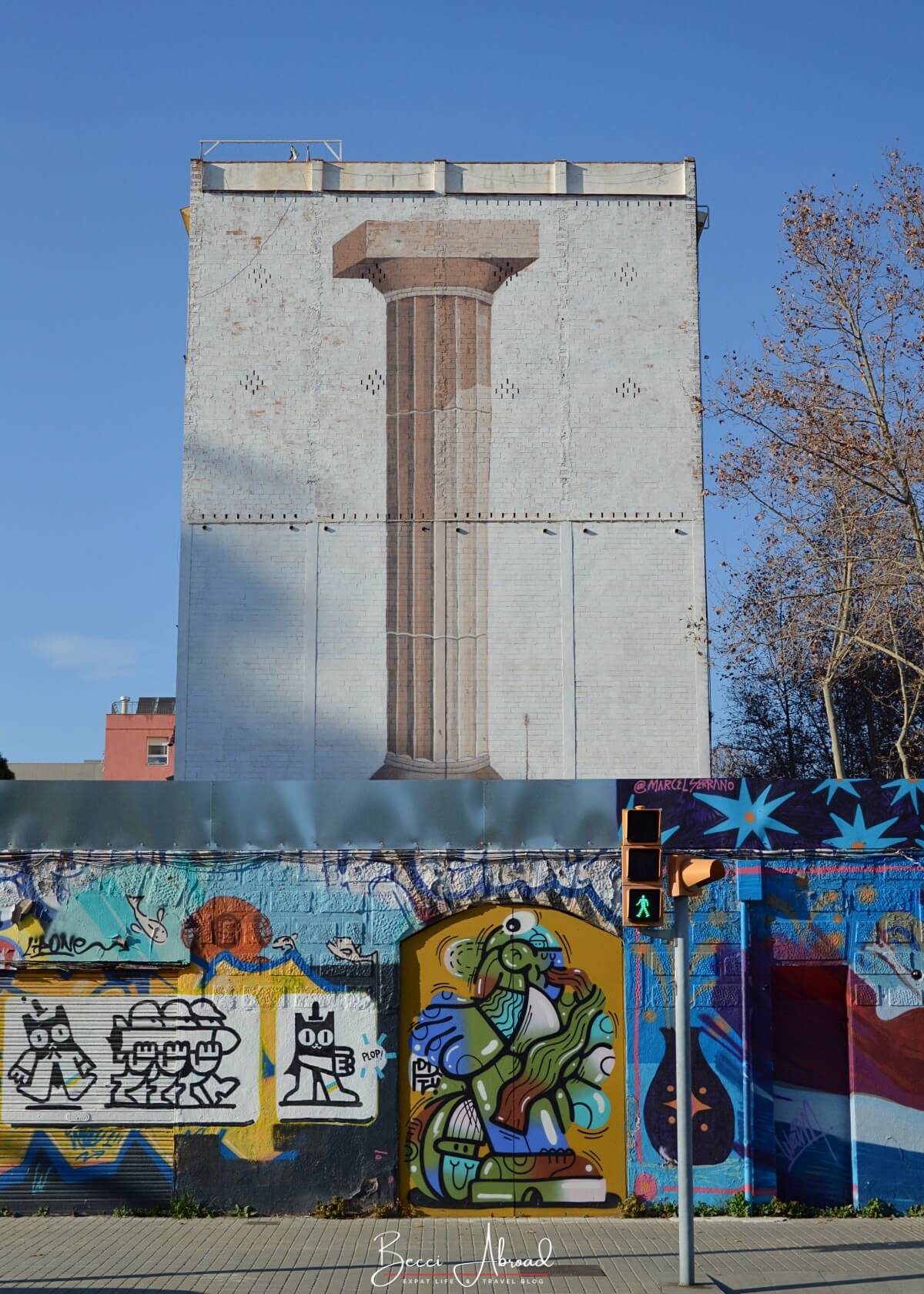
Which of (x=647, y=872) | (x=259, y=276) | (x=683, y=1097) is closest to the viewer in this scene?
(x=683, y=1097)

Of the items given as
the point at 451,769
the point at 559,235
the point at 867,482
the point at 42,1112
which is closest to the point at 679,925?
the point at 42,1112

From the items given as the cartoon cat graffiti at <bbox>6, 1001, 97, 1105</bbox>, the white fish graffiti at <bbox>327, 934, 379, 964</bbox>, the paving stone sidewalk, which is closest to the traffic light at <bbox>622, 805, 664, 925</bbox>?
the paving stone sidewalk

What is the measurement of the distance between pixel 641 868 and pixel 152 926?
5.13 m

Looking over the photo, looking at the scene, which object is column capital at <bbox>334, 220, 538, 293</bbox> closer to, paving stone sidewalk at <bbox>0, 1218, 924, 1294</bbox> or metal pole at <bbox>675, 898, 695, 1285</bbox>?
metal pole at <bbox>675, 898, 695, 1285</bbox>

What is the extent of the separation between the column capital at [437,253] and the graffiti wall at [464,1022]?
1663 cm

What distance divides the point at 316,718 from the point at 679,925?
1630 centimetres

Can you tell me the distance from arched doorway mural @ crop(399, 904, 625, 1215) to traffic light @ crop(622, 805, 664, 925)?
8.79 ft

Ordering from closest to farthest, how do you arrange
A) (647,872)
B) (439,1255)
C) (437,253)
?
(647,872), (439,1255), (437,253)

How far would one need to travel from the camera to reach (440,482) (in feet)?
88.1

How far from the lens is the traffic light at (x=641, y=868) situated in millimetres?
10359

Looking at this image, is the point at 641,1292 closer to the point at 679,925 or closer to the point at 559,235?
the point at 679,925

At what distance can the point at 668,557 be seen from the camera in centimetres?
2675

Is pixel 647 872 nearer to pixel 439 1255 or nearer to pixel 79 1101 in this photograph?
pixel 439 1255

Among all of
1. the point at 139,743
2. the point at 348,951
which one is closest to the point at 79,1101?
the point at 348,951
